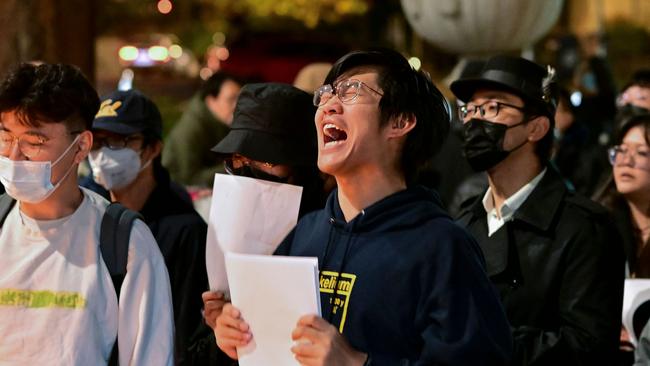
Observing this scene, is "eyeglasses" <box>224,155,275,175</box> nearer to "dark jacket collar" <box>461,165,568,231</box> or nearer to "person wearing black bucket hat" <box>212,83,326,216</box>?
"person wearing black bucket hat" <box>212,83,326,216</box>

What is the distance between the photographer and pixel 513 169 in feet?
17.4

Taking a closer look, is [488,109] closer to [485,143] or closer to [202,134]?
[485,143]

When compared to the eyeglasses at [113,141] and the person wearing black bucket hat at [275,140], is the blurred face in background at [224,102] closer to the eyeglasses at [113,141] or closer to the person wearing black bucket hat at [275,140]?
the eyeglasses at [113,141]

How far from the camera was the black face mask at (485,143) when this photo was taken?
5.28m

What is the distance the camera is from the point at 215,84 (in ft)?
32.1

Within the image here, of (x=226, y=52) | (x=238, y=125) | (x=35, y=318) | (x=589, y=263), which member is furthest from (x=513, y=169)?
(x=226, y=52)

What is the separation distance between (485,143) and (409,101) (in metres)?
1.45

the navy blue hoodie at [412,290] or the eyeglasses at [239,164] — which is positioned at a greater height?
the eyeglasses at [239,164]

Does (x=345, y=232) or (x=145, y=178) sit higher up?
(x=345, y=232)

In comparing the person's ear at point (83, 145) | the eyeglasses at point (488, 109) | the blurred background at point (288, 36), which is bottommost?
the blurred background at point (288, 36)

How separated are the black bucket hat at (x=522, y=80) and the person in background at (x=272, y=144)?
937 mm

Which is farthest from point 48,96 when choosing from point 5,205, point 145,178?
point 145,178

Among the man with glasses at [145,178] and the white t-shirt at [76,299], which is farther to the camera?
the man with glasses at [145,178]

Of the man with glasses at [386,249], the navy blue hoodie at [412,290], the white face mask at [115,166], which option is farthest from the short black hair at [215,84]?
the navy blue hoodie at [412,290]
